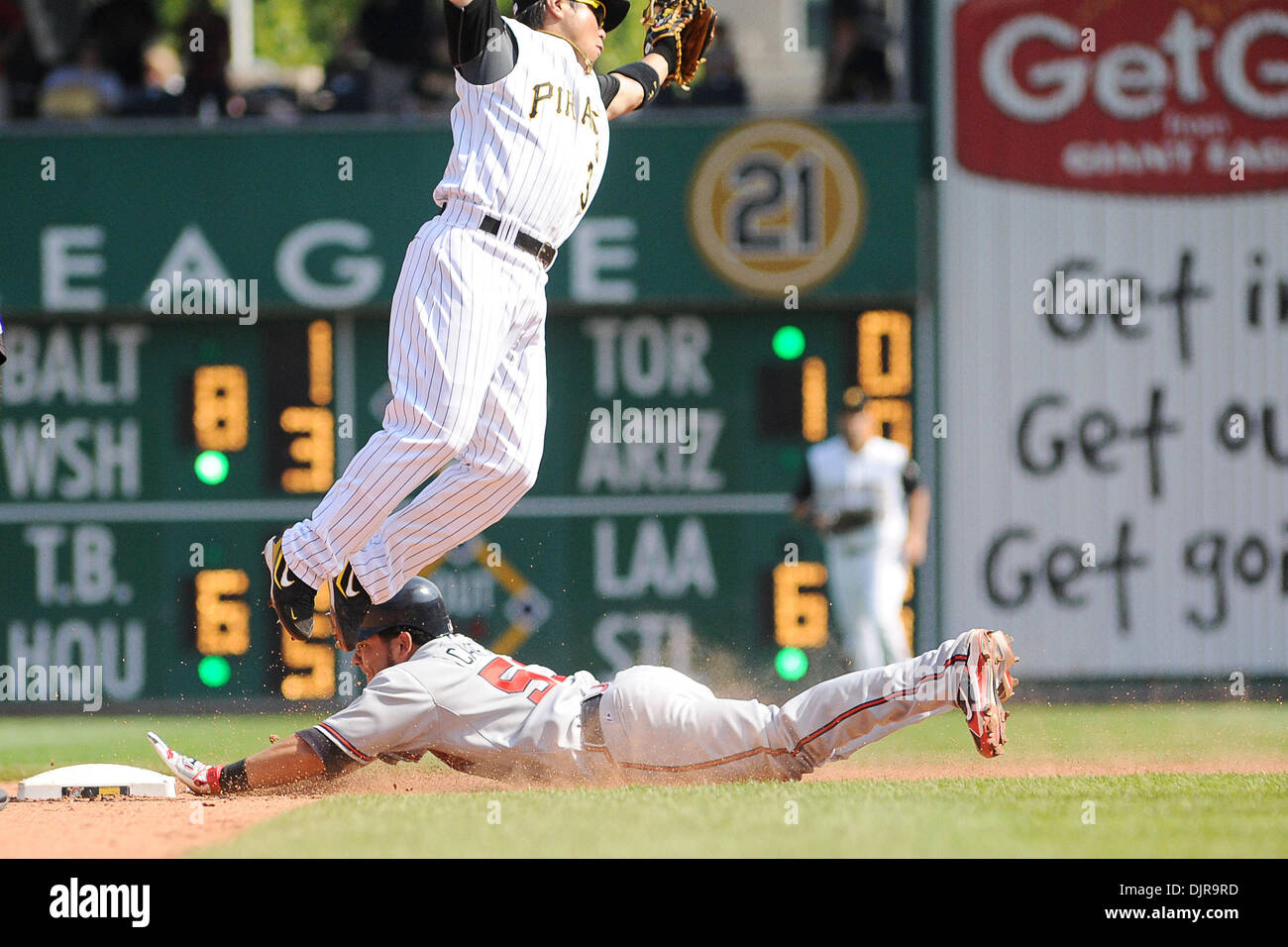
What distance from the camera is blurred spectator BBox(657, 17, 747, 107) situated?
10242 millimetres

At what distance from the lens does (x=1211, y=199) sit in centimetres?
1024

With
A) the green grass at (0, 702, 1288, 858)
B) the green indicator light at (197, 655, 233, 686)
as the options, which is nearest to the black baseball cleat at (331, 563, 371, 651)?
the green grass at (0, 702, 1288, 858)

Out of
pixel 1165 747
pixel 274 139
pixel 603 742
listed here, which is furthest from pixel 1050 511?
pixel 603 742

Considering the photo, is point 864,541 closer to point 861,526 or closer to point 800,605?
point 861,526

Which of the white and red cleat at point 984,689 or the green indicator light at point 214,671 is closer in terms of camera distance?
the white and red cleat at point 984,689

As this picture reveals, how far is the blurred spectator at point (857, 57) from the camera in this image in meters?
10.5

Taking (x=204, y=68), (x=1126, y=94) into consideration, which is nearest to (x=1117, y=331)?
(x=1126, y=94)

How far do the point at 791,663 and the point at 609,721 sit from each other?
4.70m

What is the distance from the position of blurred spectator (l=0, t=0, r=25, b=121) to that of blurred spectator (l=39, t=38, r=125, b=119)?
1.03 feet

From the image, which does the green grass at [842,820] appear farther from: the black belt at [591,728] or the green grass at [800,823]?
the black belt at [591,728]

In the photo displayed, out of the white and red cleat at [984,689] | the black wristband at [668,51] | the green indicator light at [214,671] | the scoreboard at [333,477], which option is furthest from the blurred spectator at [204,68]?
the white and red cleat at [984,689]

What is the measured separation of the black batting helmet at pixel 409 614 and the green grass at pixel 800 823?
0.55 m

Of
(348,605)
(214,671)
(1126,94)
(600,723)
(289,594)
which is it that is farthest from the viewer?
(1126,94)

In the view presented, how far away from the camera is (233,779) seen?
16.3 feet
